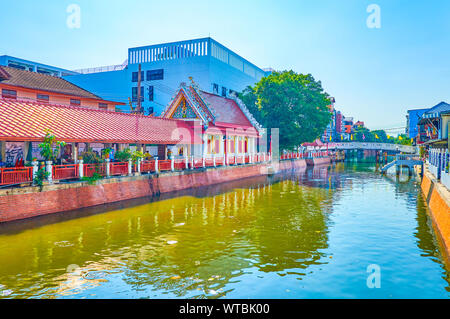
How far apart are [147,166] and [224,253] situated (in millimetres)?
14208

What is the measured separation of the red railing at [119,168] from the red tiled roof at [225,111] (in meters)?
15.3

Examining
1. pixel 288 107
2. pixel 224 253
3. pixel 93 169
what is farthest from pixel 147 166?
pixel 288 107

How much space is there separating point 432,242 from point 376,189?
57.6ft

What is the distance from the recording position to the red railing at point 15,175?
16127 millimetres

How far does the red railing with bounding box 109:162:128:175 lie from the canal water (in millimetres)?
2285

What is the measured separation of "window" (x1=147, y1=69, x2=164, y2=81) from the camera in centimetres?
6462

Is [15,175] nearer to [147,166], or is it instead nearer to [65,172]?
[65,172]

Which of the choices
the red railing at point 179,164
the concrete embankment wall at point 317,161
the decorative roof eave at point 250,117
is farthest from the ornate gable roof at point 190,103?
the concrete embankment wall at point 317,161

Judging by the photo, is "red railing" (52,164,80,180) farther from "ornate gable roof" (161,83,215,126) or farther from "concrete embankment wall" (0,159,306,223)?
"ornate gable roof" (161,83,215,126)

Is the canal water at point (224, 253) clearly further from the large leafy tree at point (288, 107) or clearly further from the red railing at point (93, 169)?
the large leafy tree at point (288, 107)

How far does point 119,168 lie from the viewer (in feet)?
74.8

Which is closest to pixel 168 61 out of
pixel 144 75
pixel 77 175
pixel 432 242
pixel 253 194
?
pixel 144 75

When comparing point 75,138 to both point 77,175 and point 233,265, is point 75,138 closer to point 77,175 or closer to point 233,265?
point 77,175
